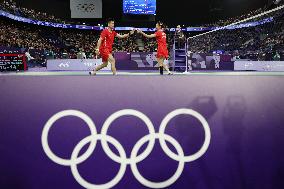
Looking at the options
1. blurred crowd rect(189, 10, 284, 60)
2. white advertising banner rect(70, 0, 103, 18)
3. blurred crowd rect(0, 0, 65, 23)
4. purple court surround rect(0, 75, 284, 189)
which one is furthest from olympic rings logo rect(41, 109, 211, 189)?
white advertising banner rect(70, 0, 103, 18)

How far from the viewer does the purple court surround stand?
2.57 meters

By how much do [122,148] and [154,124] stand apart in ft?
1.11

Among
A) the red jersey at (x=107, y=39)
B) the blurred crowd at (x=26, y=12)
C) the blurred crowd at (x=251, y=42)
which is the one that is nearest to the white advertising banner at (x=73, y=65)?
the blurred crowd at (x=251, y=42)

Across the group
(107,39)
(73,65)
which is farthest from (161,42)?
(73,65)

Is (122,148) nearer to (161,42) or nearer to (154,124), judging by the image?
(154,124)

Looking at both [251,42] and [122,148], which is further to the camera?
[251,42]

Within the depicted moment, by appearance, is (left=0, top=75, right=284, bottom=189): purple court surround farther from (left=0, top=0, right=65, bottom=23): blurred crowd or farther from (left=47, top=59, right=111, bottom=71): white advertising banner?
(left=0, top=0, right=65, bottom=23): blurred crowd

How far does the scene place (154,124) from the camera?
269cm

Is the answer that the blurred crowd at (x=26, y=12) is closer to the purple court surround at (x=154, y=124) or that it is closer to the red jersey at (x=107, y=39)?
the red jersey at (x=107, y=39)

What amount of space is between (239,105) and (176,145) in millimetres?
645

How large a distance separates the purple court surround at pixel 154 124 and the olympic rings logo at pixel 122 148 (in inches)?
1.2

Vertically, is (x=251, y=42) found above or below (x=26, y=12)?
below

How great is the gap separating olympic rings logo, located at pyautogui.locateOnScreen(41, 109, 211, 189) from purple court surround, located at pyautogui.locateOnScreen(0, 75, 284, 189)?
3cm

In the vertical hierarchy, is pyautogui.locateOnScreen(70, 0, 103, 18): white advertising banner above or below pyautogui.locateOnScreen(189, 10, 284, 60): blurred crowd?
above
